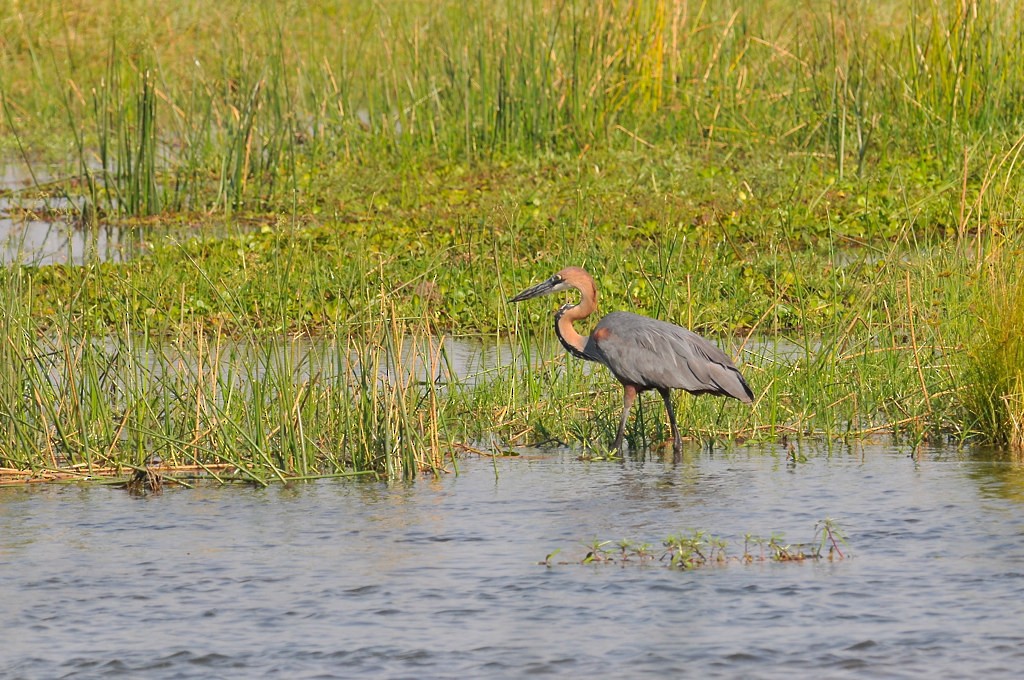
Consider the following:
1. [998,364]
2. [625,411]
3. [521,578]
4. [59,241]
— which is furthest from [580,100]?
[521,578]

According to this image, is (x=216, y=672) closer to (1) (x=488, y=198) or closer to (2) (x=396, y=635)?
(2) (x=396, y=635)

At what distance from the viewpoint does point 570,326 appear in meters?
8.00

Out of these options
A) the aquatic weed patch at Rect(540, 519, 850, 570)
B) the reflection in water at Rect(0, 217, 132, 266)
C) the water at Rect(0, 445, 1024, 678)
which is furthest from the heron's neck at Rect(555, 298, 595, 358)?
the reflection in water at Rect(0, 217, 132, 266)

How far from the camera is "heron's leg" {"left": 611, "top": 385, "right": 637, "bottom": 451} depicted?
293 inches

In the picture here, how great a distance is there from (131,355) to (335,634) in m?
2.40

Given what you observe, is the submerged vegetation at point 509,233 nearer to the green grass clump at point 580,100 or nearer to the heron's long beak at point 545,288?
the green grass clump at point 580,100

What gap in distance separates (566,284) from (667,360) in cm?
109

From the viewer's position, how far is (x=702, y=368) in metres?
7.25

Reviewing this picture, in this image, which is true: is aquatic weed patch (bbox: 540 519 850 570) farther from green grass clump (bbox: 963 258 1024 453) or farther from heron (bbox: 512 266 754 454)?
green grass clump (bbox: 963 258 1024 453)

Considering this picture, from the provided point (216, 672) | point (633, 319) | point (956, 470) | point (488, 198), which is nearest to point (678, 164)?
point (488, 198)

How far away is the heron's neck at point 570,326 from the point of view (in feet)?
26.0

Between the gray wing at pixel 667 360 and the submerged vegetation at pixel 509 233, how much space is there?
356 mm

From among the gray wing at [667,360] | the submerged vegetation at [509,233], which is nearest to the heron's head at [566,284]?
the submerged vegetation at [509,233]

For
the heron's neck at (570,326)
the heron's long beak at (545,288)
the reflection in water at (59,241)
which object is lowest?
the heron's neck at (570,326)
